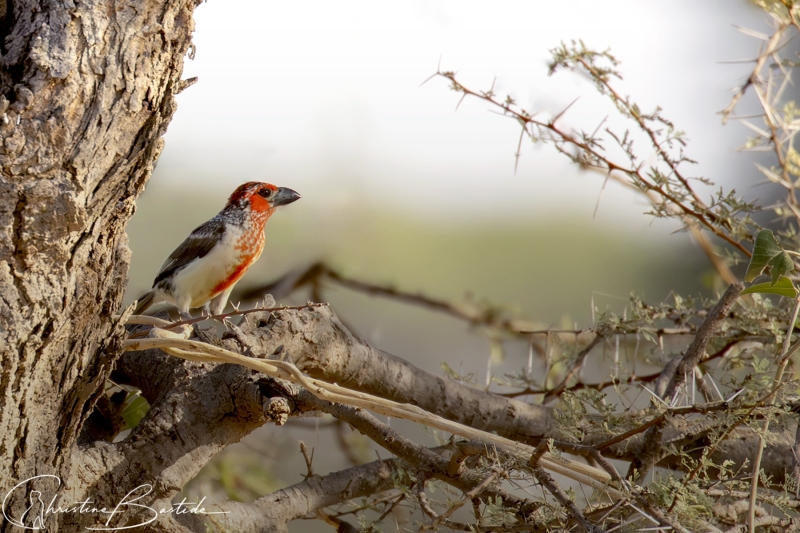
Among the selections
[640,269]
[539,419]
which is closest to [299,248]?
[539,419]

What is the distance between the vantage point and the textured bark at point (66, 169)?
0.91 m

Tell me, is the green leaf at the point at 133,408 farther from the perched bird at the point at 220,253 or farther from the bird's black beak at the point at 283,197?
the bird's black beak at the point at 283,197

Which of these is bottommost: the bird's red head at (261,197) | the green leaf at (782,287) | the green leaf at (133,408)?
the green leaf at (133,408)

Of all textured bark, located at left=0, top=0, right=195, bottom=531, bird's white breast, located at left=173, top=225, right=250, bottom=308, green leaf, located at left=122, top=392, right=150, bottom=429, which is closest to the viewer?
textured bark, located at left=0, top=0, right=195, bottom=531

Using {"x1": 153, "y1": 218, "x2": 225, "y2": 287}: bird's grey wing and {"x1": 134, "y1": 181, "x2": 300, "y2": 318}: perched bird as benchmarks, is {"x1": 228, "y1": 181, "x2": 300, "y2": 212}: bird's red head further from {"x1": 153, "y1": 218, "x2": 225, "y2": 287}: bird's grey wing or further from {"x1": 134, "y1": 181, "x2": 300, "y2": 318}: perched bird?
{"x1": 153, "y1": 218, "x2": 225, "y2": 287}: bird's grey wing

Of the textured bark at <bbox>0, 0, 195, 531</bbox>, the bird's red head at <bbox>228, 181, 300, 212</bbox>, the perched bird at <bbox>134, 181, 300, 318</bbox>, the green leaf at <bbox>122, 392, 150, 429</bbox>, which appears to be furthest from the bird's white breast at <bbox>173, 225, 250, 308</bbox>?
the textured bark at <bbox>0, 0, 195, 531</bbox>

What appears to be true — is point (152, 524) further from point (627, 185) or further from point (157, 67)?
point (627, 185)

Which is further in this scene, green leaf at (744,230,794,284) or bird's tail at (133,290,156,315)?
bird's tail at (133,290,156,315)

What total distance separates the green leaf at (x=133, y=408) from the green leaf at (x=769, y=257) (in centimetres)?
147

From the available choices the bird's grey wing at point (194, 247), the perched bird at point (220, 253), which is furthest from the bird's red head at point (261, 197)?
the bird's grey wing at point (194, 247)

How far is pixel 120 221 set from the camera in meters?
1.02

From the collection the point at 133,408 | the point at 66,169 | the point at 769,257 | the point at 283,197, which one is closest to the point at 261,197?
the point at 283,197

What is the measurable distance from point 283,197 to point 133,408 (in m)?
1.08

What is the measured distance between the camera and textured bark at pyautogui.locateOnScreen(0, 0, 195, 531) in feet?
3.00
